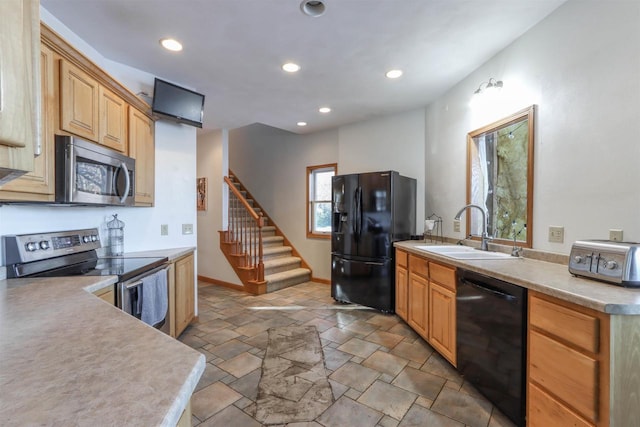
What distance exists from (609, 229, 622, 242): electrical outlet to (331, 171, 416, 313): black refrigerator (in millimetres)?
2006

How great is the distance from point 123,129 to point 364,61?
2.17m

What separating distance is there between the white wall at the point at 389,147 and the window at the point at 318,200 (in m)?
0.53

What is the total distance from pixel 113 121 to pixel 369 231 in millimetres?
2749

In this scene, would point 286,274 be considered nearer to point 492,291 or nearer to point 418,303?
point 418,303

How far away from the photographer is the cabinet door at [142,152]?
2.63m

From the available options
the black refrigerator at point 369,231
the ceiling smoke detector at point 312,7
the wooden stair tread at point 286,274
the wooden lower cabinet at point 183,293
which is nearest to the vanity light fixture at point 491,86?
the black refrigerator at point 369,231

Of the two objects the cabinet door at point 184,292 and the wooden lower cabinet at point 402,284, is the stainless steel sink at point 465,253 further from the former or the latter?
the cabinet door at point 184,292

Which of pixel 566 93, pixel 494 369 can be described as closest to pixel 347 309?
pixel 494 369

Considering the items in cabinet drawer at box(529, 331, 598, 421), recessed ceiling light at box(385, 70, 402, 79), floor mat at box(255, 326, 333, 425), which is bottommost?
floor mat at box(255, 326, 333, 425)

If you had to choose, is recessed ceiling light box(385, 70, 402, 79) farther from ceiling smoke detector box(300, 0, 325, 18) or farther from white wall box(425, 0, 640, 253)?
ceiling smoke detector box(300, 0, 325, 18)

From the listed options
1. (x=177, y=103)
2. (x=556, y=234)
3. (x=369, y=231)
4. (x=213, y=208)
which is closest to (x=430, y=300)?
(x=556, y=234)

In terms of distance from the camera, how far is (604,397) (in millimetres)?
1209

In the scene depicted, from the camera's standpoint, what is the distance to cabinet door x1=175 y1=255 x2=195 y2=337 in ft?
9.29

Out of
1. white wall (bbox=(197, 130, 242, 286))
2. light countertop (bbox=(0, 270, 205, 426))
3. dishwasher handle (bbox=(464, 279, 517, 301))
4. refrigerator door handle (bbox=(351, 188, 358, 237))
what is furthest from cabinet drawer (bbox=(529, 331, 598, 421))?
white wall (bbox=(197, 130, 242, 286))
